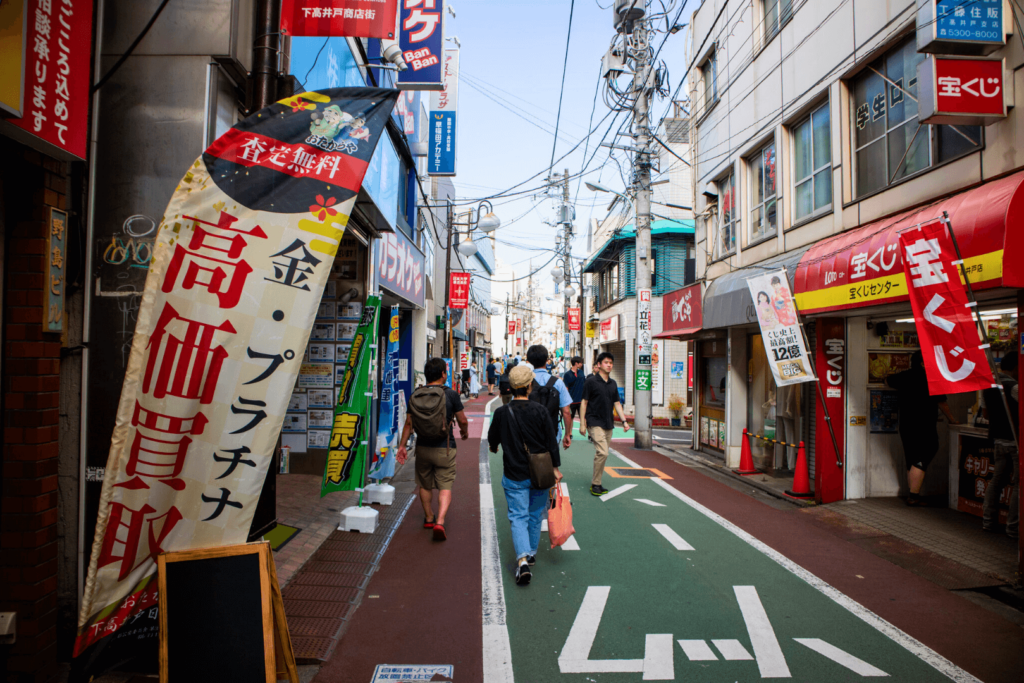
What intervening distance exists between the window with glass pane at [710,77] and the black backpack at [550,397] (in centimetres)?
948

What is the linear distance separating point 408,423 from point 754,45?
10489 mm

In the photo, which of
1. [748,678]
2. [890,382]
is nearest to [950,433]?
[890,382]

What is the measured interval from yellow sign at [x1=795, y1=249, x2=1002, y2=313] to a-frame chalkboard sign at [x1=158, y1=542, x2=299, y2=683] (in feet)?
19.7

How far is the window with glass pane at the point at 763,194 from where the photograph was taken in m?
11.1

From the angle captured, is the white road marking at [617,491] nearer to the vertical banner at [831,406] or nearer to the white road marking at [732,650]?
the vertical banner at [831,406]

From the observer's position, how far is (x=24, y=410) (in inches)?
129

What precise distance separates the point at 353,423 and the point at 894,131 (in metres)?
7.92

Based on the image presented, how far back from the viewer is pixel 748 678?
359 cm

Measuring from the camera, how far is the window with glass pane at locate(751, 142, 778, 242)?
11.1 m

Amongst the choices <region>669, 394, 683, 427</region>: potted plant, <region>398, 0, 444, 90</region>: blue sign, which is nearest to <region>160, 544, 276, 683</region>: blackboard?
<region>398, 0, 444, 90</region>: blue sign

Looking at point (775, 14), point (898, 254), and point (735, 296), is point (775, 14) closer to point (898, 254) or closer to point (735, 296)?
point (735, 296)

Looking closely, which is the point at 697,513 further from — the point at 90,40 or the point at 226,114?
the point at 90,40

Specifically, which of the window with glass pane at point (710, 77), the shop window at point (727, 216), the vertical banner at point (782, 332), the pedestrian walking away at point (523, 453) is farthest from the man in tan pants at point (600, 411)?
the window with glass pane at point (710, 77)

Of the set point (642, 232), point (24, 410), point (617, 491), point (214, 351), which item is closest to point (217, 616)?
point (214, 351)
